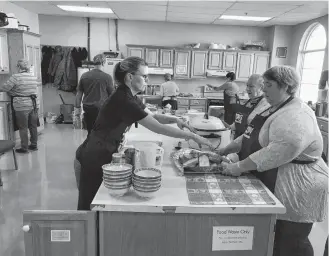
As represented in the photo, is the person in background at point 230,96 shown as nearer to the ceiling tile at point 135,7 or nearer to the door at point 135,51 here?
the ceiling tile at point 135,7

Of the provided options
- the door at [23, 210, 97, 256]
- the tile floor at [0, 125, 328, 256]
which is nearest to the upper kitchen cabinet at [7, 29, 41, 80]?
the tile floor at [0, 125, 328, 256]

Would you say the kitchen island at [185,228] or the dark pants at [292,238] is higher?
the kitchen island at [185,228]

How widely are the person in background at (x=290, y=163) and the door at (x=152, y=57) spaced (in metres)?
6.61

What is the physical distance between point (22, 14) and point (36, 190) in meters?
4.92

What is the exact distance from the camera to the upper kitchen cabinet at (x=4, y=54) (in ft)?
17.7

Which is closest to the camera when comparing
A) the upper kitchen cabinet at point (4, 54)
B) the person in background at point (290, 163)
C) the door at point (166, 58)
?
A: the person in background at point (290, 163)

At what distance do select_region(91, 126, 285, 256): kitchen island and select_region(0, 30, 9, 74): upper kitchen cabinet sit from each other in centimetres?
505

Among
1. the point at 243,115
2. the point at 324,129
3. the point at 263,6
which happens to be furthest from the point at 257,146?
the point at 263,6

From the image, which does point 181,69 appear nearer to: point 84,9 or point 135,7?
point 135,7

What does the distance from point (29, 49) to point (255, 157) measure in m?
5.64

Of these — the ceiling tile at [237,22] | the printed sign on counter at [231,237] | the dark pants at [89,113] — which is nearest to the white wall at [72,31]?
the ceiling tile at [237,22]

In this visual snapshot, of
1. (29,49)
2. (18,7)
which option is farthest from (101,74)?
(18,7)

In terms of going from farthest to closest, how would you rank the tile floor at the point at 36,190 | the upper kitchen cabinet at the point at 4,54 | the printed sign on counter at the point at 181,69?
the printed sign on counter at the point at 181,69 < the upper kitchen cabinet at the point at 4,54 < the tile floor at the point at 36,190

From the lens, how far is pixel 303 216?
162 cm
